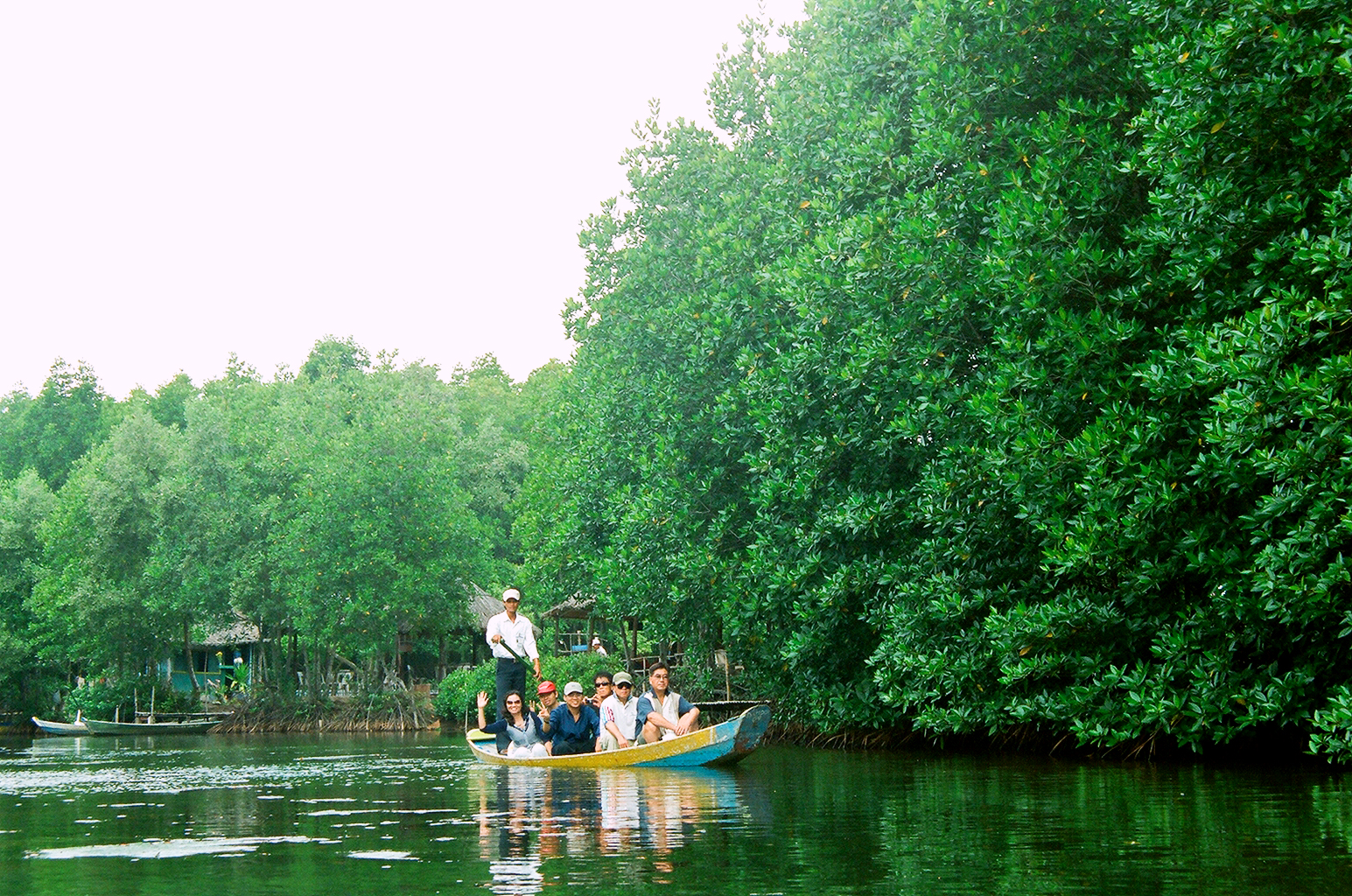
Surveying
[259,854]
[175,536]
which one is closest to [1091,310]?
[259,854]

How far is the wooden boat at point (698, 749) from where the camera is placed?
14.2 metres

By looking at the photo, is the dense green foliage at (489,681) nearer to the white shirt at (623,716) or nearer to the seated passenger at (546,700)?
the seated passenger at (546,700)

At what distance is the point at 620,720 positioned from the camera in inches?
631

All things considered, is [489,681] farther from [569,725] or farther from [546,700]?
[569,725]

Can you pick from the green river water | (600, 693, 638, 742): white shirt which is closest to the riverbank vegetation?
the green river water

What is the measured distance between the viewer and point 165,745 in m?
32.2

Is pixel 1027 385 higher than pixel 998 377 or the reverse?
the reverse

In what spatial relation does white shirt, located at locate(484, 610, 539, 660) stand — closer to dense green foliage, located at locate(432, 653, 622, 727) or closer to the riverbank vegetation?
the riverbank vegetation

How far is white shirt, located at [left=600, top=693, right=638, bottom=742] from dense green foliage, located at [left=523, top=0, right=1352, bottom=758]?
3.21 metres

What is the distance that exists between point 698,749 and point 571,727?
99.4 inches

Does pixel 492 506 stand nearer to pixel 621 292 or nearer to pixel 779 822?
pixel 621 292

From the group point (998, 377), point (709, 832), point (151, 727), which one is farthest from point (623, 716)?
point (151, 727)

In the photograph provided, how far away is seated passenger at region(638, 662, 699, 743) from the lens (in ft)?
51.1

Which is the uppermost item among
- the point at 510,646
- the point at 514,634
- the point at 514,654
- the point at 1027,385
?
the point at 1027,385
